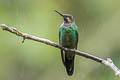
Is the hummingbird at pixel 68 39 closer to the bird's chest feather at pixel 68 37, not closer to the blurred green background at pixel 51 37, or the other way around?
the bird's chest feather at pixel 68 37

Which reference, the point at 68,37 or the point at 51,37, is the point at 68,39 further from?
the point at 51,37

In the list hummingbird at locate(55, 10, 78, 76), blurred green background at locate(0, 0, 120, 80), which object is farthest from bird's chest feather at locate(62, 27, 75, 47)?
blurred green background at locate(0, 0, 120, 80)

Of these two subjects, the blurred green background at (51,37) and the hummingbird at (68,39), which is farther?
the blurred green background at (51,37)

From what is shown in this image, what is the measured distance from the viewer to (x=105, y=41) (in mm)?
11398

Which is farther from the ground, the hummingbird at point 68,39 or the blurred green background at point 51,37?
the hummingbird at point 68,39

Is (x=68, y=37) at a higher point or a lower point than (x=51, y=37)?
higher

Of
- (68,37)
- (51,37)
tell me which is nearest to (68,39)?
(68,37)

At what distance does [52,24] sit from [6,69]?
191 centimetres

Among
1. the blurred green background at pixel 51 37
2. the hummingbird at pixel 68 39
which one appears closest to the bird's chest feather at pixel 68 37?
the hummingbird at pixel 68 39

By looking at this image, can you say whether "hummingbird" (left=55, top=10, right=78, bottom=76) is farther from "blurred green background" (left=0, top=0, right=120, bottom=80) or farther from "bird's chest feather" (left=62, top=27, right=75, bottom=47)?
"blurred green background" (left=0, top=0, right=120, bottom=80)

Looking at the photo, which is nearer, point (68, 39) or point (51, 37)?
point (68, 39)

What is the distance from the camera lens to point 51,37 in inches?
431

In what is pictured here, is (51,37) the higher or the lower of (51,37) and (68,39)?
the lower

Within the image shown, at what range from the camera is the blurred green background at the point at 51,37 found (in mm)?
10547
